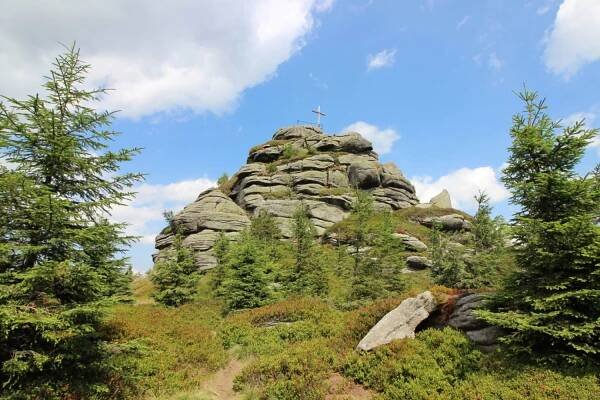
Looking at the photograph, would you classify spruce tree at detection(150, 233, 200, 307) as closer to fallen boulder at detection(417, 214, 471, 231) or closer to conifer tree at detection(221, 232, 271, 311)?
conifer tree at detection(221, 232, 271, 311)

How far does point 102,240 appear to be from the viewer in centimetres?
1021

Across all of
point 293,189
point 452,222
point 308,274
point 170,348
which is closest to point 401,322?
point 170,348

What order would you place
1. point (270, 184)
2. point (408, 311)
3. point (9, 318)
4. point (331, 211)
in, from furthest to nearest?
point (270, 184)
point (331, 211)
point (408, 311)
point (9, 318)

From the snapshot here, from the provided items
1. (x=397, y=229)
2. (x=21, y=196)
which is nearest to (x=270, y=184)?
(x=397, y=229)

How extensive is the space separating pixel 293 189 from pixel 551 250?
5581 cm

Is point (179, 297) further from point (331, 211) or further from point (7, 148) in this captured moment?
point (331, 211)

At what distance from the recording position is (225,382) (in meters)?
13.2

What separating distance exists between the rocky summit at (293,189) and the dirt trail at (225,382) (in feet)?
101

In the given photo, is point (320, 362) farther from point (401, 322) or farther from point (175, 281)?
point (175, 281)

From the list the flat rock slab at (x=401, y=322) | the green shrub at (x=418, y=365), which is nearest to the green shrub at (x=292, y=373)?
the green shrub at (x=418, y=365)

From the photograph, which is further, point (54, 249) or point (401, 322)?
point (401, 322)

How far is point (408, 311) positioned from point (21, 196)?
13.6 meters

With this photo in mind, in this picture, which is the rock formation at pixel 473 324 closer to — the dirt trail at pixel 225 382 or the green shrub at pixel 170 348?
the dirt trail at pixel 225 382

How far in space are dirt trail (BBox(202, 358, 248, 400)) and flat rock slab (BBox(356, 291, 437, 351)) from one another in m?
4.96
